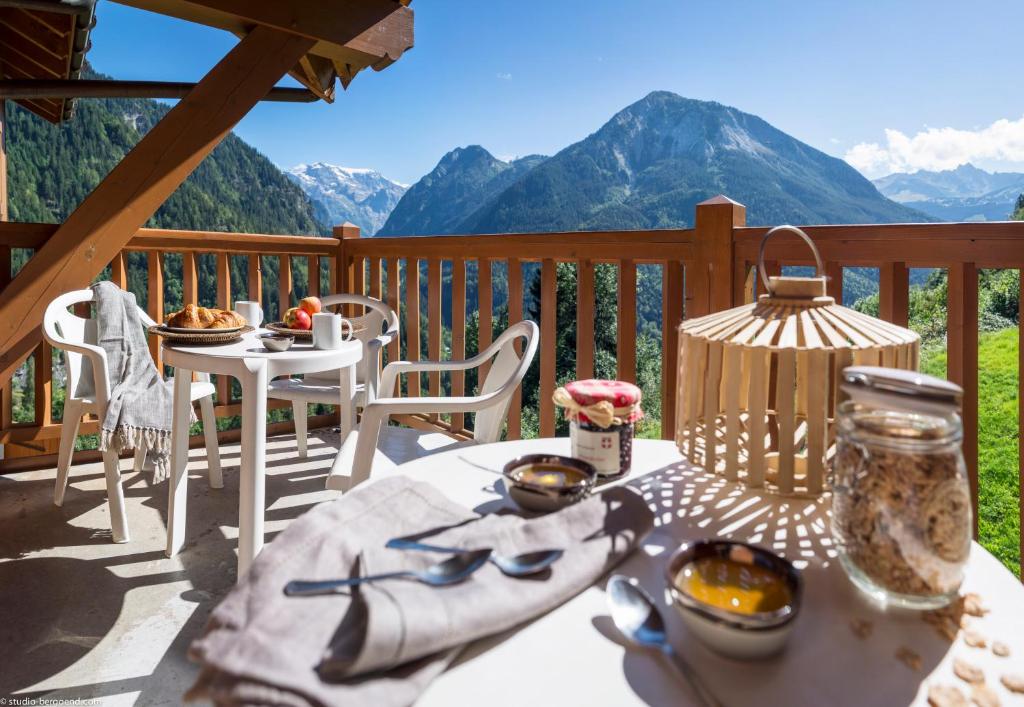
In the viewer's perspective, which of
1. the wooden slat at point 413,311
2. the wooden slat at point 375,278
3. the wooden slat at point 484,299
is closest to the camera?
the wooden slat at point 484,299

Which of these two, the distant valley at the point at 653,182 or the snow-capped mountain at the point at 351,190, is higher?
the snow-capped mountain at the point at 351,190

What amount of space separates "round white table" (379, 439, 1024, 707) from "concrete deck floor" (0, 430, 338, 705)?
59.1 inches

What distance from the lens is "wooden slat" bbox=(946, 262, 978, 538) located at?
1.52 m

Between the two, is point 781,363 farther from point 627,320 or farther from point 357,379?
point 357,379

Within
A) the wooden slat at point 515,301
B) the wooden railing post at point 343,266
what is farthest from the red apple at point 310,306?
the wooden railing post at point 343,266

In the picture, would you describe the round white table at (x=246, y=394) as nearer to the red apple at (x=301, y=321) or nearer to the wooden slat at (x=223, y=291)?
the red apple at (x=301, y=321)

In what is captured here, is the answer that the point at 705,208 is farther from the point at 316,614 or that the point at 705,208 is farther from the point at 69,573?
the point at 69,573

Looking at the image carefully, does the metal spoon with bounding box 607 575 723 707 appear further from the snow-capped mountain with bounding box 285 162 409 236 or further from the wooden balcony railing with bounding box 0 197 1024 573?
the snow-capped mountain with bounding box 285 162 409 236

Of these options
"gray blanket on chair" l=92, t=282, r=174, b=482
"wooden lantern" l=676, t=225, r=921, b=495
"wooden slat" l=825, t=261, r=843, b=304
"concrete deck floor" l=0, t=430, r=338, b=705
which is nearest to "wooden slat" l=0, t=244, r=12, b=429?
"concrete deck floor" l=0, t=430, r=338, b=705

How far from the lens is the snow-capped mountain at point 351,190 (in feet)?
502

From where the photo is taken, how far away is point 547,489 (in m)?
0.86

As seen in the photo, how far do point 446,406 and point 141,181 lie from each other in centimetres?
211

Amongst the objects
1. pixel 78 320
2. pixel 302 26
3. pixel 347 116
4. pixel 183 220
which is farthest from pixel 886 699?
pixel 347 116

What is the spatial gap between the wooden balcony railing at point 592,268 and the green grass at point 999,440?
363 inches
